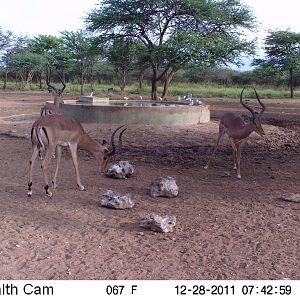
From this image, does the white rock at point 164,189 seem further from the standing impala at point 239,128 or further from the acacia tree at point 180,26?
the acacia tree at point 180,26

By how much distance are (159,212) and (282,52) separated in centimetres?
3065

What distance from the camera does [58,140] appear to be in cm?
636

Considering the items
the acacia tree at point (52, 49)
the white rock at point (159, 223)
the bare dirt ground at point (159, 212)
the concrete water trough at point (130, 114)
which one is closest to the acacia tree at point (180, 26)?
the concrete water trough at point (130, 114)

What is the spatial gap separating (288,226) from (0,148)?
6.52 meters

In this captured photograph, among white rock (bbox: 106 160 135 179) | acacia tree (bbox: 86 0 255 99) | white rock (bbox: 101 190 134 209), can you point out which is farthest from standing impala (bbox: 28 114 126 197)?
acacia tree (bbox: 86 0 255 99)

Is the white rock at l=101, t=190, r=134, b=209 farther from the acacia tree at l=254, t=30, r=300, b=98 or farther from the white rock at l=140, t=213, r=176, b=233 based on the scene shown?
the acacia tree at l=254, t=30, r=300, b=98

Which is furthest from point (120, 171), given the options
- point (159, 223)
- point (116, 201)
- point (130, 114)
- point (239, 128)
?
point (130, 114)

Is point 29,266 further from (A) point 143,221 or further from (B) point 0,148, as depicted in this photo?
(B) point 0,148

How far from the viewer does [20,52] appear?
42.4 m

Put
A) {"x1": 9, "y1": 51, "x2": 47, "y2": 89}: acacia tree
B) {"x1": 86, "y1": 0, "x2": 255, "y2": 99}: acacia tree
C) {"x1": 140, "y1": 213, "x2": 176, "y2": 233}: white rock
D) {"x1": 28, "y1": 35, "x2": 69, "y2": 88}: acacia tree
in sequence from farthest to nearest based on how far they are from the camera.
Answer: {"x1": 28, "y1": 35, "x2": 69, "y2": 88}: acacia tree → {"x1": 9, "y1": 51, "x2": 47, "y2": 89}: acacia tree → {"x1": 86, "y1": 0, "x2": 255, "y2": 99}: acacia tree → {"x1": 140, "y1": 213, "x2": 176, "y2": 233}: white rock

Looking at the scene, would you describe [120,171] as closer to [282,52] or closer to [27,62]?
[282,52]

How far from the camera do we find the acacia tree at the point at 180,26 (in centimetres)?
2080

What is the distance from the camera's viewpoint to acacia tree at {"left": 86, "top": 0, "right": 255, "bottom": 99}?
20797 millimetres

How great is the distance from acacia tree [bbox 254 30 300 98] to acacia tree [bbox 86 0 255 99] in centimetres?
1035
